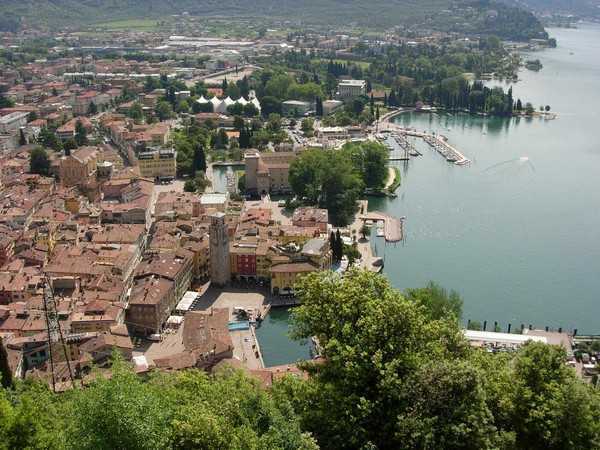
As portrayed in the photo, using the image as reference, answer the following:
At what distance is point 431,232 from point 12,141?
506 inches

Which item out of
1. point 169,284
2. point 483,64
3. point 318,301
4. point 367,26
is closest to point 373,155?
point 169,284

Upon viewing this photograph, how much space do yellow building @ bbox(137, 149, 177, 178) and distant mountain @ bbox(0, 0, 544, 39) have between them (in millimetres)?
37361

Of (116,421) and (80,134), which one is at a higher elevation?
(116,421)

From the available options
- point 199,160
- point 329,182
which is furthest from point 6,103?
point 329,182

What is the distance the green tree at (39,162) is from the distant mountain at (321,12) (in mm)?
36580

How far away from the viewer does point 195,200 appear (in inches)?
551

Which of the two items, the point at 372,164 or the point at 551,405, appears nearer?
the point at 551,405

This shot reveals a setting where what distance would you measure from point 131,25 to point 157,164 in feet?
126

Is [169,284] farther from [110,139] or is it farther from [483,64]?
[483,64]

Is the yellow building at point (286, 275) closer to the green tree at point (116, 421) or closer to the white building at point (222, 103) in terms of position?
the green tree at point (116, 421)

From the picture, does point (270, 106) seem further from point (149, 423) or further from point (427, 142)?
point (149, 423)

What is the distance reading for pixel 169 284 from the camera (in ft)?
32.4

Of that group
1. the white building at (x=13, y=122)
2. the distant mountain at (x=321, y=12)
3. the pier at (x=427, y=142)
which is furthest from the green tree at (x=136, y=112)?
the distant mountain at (x=321, y=12)

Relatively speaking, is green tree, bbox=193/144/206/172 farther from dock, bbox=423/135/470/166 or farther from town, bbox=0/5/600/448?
dock, bbox=423/135/470/166
